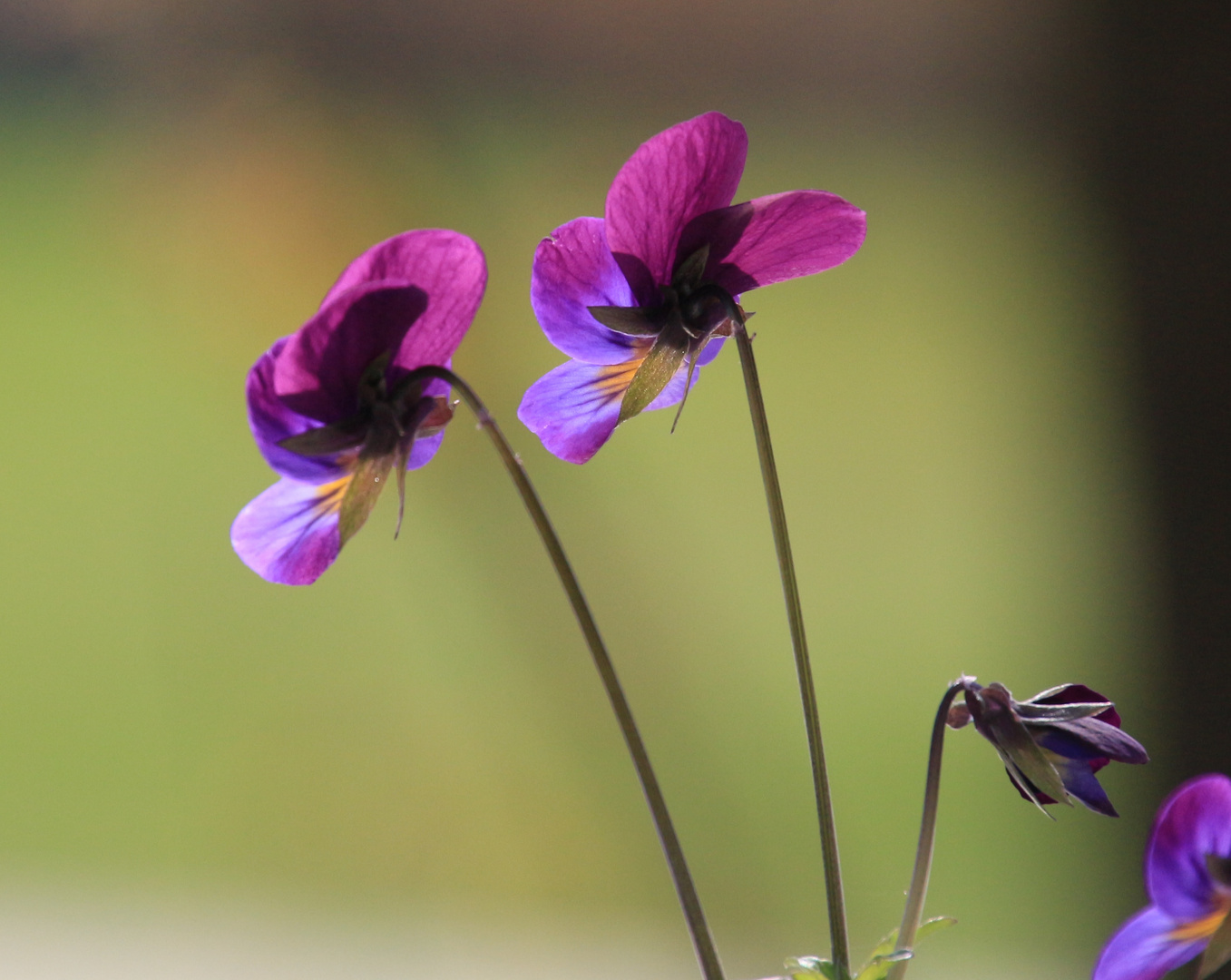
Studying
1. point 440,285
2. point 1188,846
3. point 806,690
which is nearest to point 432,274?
point 440,285

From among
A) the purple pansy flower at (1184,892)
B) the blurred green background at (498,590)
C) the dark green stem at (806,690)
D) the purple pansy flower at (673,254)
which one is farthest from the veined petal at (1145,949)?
the blurred green background at (498,590)

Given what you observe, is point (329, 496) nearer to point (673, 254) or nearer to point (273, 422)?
point (273, 422)

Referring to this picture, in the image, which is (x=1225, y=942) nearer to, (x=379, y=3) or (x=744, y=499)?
(x=744, y=499)

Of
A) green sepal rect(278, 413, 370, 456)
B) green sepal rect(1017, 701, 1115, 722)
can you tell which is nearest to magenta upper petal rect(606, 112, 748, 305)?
green sepal rect(278, 413, 370, 456)

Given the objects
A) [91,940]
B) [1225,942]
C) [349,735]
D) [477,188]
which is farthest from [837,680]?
[1225,942]

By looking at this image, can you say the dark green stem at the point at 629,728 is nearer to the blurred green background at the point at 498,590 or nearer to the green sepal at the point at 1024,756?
the green sepal at the point at 1024,756
